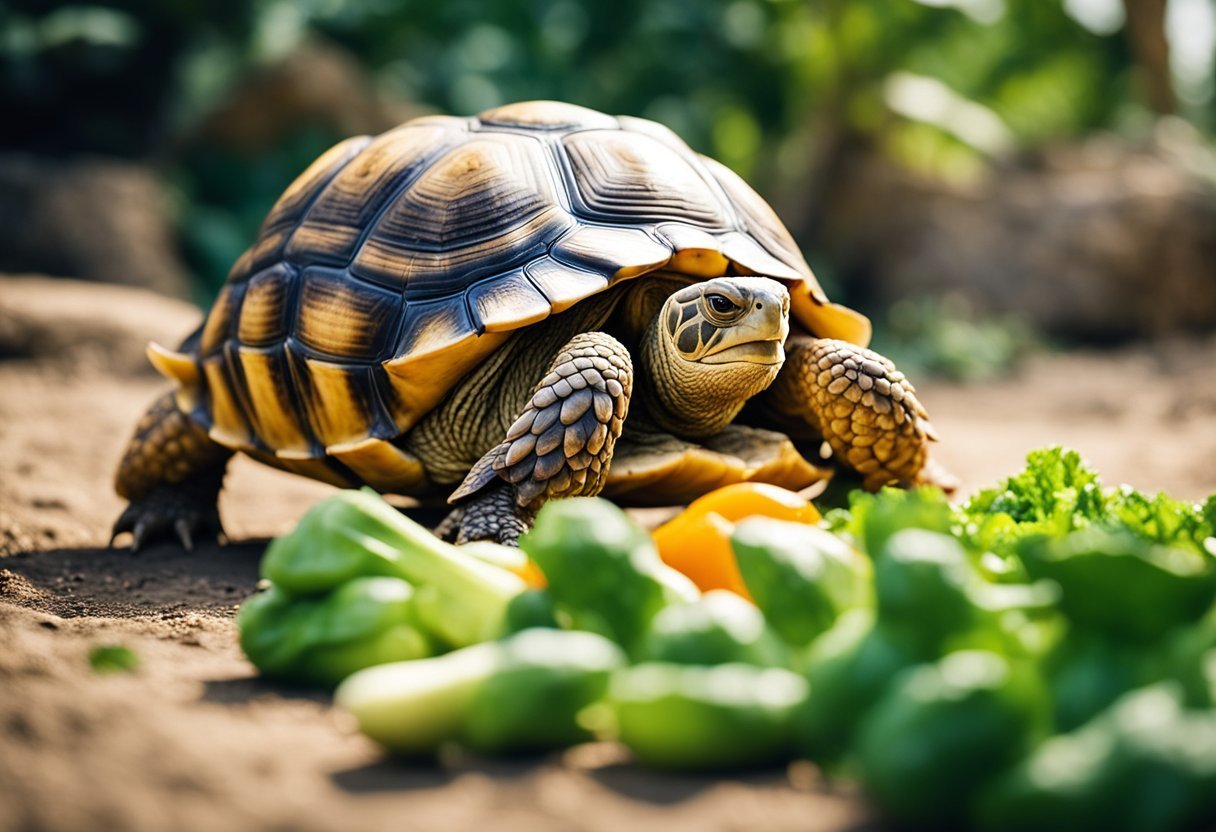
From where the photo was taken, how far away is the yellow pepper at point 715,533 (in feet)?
8.01

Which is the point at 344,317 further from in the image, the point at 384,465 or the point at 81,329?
the point at 81,329

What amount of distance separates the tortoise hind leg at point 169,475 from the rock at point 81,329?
3516mm

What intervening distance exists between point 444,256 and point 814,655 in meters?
2.01

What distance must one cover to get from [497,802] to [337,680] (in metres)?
0.65

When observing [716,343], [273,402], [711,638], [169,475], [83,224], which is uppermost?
[83,224]

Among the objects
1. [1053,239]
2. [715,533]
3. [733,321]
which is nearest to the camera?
[715,533]

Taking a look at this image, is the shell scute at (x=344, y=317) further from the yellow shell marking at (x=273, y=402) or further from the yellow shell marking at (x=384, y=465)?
the yellow shell marking at (x=384, y=465)

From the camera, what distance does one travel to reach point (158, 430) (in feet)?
13.7

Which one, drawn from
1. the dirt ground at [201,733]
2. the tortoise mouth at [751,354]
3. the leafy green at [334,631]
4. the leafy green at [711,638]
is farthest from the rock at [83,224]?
the leafy green at [711,638]

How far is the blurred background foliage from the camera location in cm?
1155

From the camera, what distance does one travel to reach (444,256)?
337 centimetres

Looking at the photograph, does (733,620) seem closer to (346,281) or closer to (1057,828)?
(1057,828)

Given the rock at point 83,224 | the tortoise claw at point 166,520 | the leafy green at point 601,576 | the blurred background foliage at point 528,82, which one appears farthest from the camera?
the blurred background foliage at point 528,82

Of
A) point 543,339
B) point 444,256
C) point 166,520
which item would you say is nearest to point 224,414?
point 166,520
